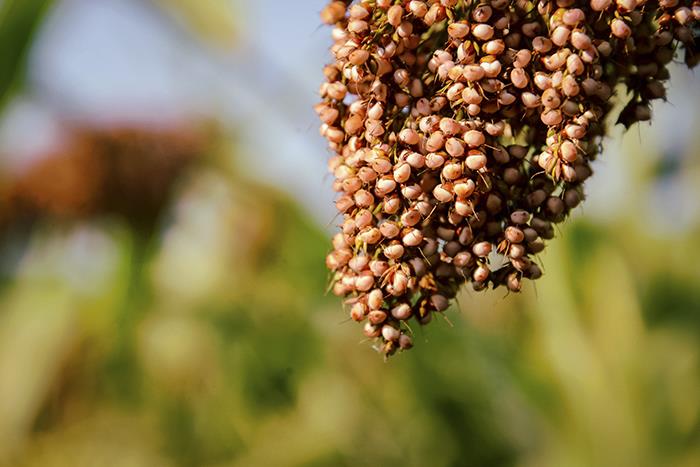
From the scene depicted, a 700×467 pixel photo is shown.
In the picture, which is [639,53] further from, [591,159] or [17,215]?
[17,215]

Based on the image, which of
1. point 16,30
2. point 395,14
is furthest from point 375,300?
point 16,30

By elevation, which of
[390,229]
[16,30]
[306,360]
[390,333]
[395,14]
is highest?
[16,30]

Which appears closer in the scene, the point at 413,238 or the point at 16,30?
the point at 413,238

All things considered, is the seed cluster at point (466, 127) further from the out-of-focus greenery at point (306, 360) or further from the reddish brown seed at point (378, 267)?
the out-of-focus greenery at point (306, 360)

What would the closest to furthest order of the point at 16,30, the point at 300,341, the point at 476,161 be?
1. the point at 476,161
2. the point at 16,30
3. the point at 300,341

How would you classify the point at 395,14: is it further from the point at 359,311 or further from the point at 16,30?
the point at 16,30

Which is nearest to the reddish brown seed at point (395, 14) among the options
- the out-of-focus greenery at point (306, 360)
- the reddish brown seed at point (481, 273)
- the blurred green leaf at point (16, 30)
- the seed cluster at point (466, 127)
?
the seed cluster at point (466, 127)

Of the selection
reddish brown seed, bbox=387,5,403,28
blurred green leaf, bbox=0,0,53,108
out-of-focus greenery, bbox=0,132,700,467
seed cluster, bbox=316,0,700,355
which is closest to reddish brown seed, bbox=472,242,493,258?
seed cluster, bbox=316,0,700,355

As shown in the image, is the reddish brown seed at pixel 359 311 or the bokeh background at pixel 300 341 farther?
the bokeh background at pixel 300 341
